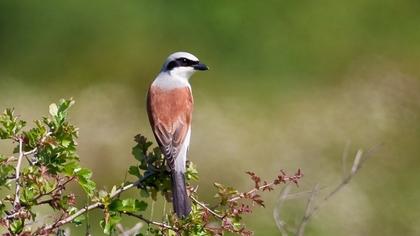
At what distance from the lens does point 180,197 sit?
13.8 ft

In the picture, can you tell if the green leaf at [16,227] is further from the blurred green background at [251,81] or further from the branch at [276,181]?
the blurred green background at [251,81]

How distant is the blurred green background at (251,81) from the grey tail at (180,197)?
3.93 meters

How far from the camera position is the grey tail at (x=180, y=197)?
4129 millimetres

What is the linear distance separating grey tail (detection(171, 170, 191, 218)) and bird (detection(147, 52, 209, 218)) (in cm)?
19

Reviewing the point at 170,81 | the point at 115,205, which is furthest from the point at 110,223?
the point at 170,81

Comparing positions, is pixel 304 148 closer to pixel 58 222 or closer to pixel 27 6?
pixel 27 6

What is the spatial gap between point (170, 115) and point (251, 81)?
4792mm

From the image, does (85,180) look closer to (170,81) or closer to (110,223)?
(110,223)

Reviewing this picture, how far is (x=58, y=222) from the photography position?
11.8 feet

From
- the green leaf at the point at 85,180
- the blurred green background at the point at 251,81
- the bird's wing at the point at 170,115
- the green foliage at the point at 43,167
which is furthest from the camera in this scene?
the blurred green background at the point at 251,81

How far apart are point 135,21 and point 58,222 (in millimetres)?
7114

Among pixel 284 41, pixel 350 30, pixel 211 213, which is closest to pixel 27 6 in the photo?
pixel 284 41

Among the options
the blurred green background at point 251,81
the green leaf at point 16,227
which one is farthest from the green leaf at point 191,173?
the blurred green background at point 251,81

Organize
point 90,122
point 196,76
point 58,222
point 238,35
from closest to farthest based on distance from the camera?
point 58,222 < point 90,122 < point 196,76 < point 238,35
